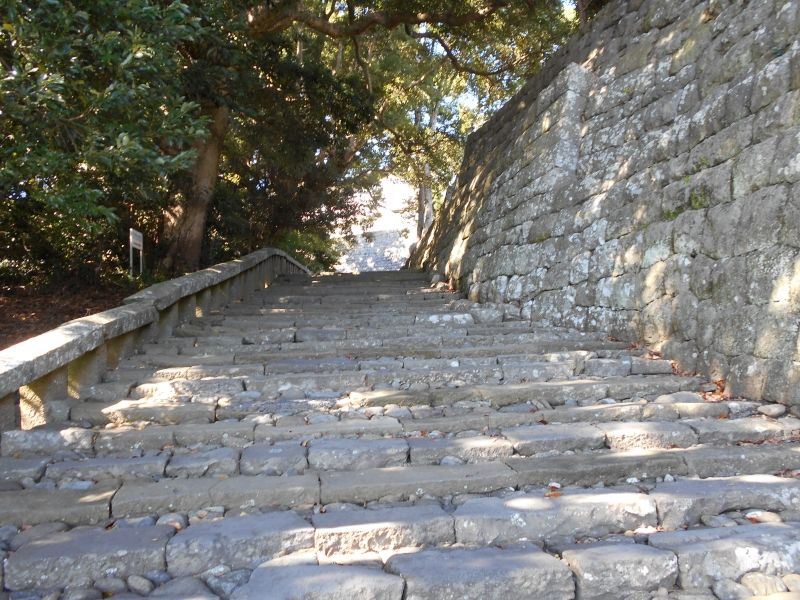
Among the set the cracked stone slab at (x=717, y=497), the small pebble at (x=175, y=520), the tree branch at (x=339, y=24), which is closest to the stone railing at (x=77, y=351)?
the small pebble at (x=175, y=520)

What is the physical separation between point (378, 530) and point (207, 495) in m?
0.92

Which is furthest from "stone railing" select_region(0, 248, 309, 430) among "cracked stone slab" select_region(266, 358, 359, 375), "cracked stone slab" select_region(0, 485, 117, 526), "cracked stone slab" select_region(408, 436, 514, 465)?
"cracked stone slab" select_region(408, 436, 514, 465)

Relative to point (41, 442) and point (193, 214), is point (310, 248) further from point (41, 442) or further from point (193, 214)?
point (41, 442)

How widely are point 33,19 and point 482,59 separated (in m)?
11.9

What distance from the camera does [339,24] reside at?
9.79 m

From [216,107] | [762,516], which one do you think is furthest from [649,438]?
[216,107]

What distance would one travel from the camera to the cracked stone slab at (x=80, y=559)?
7.98 feet

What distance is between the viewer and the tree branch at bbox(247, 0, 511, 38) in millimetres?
8930

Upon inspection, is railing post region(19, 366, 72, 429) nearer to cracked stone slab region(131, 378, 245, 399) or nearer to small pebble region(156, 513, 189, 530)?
cracked stone slab region(131, 378, 245, 399)

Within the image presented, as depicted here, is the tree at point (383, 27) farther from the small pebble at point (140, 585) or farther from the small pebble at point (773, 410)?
the small pebble at point (773, 410)

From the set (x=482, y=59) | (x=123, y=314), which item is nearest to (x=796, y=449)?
(x=123, y=314)

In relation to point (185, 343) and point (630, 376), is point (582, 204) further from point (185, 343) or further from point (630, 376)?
point (185, 343)

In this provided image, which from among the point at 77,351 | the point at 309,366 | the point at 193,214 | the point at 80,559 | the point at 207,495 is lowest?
the point at 80,559

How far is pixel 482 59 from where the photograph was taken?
46.5 ft
